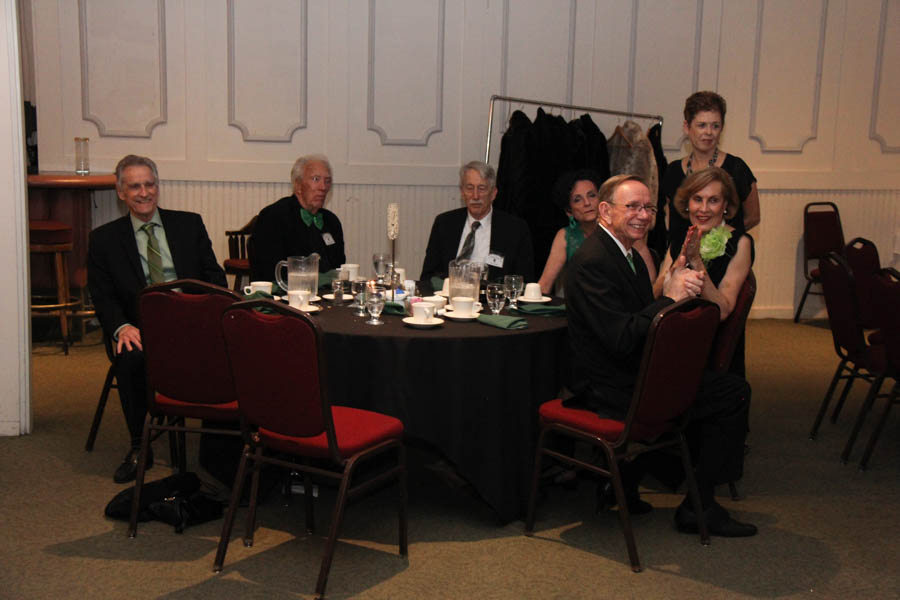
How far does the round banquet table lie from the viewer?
339 centimetres

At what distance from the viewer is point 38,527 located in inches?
136

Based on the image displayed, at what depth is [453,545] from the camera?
3.38 meters

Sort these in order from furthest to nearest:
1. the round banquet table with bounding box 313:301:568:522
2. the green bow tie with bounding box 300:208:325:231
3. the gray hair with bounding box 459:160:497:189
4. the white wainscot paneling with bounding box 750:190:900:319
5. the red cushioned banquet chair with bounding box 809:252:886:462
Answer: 1. the white wainscot paneling with bounding box 750:190:900:319
2. the green bow tie with bounding box 300:208:325:231
3. the gray hair with bounding box 459:160:497:189
4. the red cushioned banquet chair with bounding box 809:252:886:462
5. the round banquet table with bounding box 313:301:568:522

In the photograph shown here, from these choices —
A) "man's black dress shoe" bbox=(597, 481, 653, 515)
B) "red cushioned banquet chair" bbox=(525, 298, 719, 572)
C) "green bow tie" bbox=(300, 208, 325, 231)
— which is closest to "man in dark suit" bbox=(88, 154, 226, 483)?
"green bow tie" bbox=(300, 208, 325, 231)

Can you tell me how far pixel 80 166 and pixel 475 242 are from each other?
318 cm

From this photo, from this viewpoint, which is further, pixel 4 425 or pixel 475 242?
pixel 475 242

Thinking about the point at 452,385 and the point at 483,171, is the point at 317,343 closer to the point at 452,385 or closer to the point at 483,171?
the point at 452,385

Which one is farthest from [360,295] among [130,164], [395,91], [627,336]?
[395,91]

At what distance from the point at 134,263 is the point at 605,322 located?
7.07ft

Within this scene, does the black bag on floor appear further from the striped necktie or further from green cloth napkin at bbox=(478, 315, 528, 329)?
the striped necktie

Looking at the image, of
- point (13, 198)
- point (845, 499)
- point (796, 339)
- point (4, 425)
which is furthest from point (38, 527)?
point (796, 339)

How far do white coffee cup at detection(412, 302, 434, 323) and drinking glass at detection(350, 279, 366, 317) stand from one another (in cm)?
25

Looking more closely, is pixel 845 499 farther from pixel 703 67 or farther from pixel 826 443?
pixel 703 67

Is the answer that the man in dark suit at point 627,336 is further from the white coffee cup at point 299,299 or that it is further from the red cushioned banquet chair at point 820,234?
the red cushioned banquet chair at point 820,234
